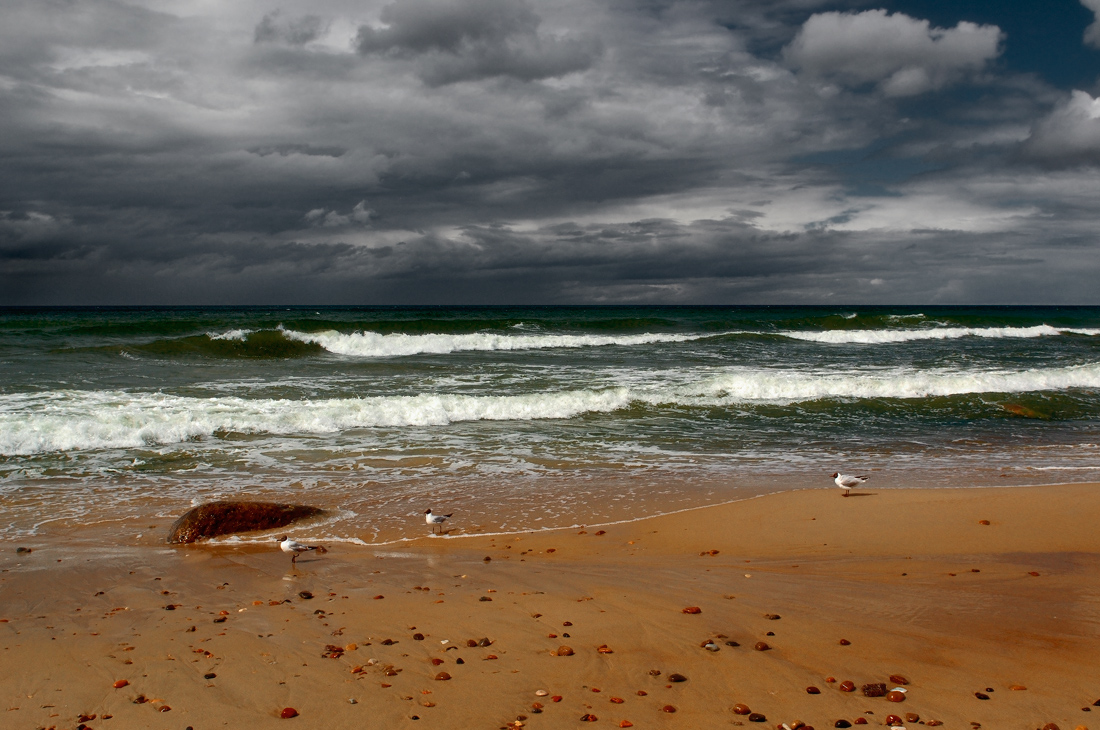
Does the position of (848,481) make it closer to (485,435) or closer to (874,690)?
(874,690)

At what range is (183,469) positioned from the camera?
9.40 meters

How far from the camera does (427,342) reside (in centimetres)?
3048

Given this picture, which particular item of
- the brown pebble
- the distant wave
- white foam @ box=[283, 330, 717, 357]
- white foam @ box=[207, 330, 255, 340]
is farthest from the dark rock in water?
white foam @ box=[207, 330, 255, 340]

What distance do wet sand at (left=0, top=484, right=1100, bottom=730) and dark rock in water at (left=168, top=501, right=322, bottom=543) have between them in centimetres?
26

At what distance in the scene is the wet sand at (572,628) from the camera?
11.2 feet

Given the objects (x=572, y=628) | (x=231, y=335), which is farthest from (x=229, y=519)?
(x=231, y=335)

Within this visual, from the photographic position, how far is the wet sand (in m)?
3.40

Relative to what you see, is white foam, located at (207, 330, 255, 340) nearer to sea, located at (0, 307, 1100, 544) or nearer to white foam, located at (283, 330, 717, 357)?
white foam, located at (283, 330, 717, 357)

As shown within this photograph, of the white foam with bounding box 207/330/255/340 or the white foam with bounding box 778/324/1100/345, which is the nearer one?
the white foam with bounding box 207/330/255/340

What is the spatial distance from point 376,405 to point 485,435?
8.82 feet

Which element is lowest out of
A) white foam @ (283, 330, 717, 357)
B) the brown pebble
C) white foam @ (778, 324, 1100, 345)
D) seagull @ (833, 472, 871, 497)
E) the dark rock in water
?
the dark rock in water

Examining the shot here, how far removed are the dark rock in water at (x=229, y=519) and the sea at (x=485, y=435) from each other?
332 mm

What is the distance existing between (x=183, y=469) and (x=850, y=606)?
8.43 m

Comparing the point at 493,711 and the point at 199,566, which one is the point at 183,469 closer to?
the point at 199,566
